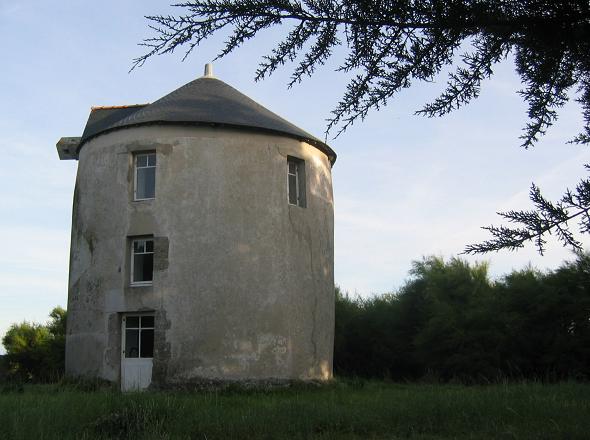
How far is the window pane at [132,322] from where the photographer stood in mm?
17984

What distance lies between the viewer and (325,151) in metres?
21.0

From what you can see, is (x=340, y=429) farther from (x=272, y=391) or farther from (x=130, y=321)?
(x=130, y=321)

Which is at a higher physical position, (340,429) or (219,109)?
(219,109)

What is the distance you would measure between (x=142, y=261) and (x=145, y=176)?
7.88 feet

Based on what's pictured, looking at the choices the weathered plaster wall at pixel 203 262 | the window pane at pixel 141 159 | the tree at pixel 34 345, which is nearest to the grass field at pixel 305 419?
the weathered plaster wall at pixel 203 262

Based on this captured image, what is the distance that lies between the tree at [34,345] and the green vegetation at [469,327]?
1453 cm

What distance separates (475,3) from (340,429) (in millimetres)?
6415

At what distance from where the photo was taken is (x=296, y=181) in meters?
19.9

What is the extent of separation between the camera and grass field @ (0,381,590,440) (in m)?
8.29

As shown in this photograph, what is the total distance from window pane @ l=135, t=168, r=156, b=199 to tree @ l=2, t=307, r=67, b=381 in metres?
17.2

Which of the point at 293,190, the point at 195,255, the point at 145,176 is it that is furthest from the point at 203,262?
the point at 293,190

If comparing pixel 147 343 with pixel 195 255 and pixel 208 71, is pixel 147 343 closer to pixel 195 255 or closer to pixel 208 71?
pixel 195 255

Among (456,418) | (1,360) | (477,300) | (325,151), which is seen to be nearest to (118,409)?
→ (456,418)

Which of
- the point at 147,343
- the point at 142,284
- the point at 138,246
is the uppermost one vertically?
the point at 138,246
